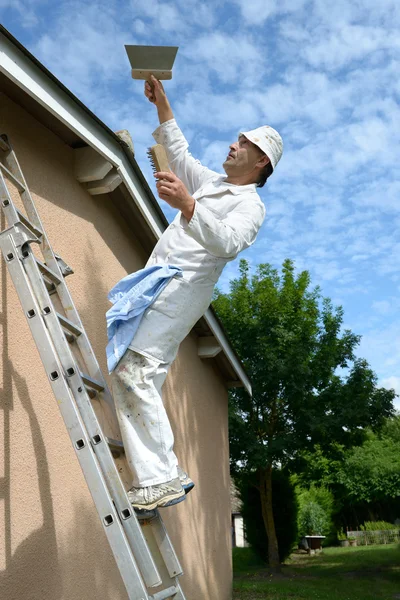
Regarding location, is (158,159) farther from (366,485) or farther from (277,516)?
(366,485)

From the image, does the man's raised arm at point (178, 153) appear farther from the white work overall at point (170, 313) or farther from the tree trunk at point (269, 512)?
the tree trunk at point (269, 512)

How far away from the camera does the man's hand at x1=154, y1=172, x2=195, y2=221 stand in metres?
2.87

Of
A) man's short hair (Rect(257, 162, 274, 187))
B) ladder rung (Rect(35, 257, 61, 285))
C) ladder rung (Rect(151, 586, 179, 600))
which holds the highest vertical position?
man's short hair (Rect(257, 162, 274, 187))

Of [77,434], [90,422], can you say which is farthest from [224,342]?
[77,434]

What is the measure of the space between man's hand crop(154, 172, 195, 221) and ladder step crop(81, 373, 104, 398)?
89 cm

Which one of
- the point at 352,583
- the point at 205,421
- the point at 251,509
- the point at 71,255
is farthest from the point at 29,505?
the point at 251,509

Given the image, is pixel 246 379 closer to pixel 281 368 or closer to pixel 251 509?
pixel 281 368

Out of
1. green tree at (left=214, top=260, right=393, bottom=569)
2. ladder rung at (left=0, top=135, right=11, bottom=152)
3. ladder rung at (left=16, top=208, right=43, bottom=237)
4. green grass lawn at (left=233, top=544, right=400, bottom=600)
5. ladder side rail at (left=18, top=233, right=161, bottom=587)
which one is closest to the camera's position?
ladder side rail at (left=18, top=233, right=161, bottom=587)

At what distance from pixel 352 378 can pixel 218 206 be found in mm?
15130

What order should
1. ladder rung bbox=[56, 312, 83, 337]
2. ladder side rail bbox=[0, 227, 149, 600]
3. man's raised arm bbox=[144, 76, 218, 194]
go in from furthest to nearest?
man's raised arm bbox=[144, 76, 218, 194] < ladder rung bbox=[56, 312, 83, 337] < ladder side rail bbox=[0, 227, 149, 600]

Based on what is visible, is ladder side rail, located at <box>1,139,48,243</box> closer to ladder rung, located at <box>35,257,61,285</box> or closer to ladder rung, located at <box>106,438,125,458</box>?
ladder rung, located at <box>35,257,61,285</box>

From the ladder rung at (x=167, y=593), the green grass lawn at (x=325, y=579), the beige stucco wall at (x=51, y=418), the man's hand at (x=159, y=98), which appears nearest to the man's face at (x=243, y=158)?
the man's hand at (x=159, y=98)

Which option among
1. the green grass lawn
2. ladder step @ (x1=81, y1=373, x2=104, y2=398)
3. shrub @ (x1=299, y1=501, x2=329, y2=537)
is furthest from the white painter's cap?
shrub @ (x1=299, y1=501, x2=329, y2=537)

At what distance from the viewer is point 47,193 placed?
14.2 ft
